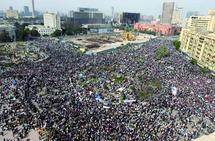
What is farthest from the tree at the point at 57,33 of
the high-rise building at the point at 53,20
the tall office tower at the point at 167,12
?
the tall office tower at the point at 167,12

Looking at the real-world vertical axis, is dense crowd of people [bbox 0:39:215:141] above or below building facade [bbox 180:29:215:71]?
below

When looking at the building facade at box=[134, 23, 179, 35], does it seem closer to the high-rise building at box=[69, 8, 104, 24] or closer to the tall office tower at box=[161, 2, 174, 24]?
the high-rise building at box=[69, 8, 104, 24]

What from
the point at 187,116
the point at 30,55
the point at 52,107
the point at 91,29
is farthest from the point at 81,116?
the point at 91,29

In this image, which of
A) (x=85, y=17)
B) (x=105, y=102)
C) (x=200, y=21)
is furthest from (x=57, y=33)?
(x=200, y=21)

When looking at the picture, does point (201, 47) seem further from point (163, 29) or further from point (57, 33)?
point (163, 29)

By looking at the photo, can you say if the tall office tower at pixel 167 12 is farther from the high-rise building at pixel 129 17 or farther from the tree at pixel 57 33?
the tree at pixel 57 33

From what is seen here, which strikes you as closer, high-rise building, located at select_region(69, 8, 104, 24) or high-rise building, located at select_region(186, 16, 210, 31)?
high-rise building, located at select_region(186, 16, 210, 31)

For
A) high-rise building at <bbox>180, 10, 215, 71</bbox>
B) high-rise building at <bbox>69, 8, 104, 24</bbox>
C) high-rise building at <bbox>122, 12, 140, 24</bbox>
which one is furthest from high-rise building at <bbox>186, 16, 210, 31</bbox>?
high-rise building at <bbox>69, 8, 104, 24</bbox>

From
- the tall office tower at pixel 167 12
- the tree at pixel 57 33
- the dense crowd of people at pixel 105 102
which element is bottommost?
the dense crowd of people at pixel 105 102
